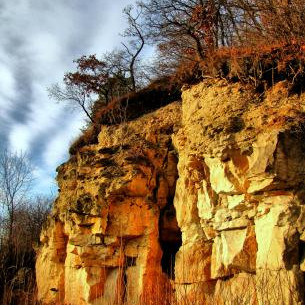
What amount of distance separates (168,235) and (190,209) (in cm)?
217

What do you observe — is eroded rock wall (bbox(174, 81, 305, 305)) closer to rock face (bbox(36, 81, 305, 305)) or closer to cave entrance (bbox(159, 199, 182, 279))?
rock face (bbox(36, 81, 305, 305))

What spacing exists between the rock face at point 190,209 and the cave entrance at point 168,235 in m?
0.03

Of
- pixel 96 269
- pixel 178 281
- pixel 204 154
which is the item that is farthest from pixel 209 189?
pixel 96 269

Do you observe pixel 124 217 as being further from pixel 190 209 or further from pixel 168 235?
pixel 190 209

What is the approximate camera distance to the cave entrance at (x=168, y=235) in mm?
12117

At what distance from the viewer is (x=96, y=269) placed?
12266mm

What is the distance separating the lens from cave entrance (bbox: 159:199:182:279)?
12117 millimetres

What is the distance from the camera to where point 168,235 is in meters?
12.3

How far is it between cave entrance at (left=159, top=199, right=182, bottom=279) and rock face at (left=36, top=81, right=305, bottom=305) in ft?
0.10

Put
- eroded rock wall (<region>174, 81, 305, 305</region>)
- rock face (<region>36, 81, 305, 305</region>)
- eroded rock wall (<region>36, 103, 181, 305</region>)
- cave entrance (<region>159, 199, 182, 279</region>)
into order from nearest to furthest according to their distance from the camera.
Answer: eroded rock wall (<region>174, 81, 305, 305</region>) < rock face (<region>36, 81, 305, 305</region>) < eroded rock wall (<region>36, 103, 181, 305</region>) < cave entrance (<region>159, 199, 182, 279</region>)

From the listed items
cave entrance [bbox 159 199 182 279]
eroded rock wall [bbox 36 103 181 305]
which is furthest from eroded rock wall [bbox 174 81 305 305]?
eroded rock wall [bbox 36 103 181 305]

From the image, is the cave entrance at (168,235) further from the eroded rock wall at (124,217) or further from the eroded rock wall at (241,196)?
the eroded rock wall at (241,196)

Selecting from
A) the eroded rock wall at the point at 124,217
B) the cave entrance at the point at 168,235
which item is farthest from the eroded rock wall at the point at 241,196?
the eroded rock wall at the point at 124,217

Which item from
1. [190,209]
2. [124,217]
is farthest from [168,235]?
[190,209]
